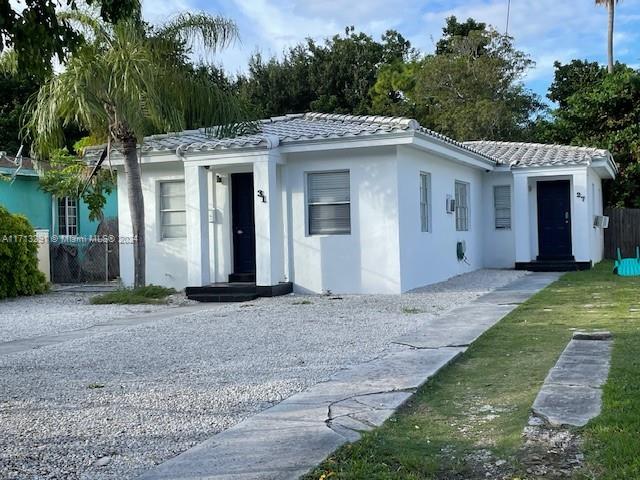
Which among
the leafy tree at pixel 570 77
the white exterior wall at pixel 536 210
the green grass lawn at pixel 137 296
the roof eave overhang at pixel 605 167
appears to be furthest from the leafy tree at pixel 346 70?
the green grass lawn at pixel 137 296

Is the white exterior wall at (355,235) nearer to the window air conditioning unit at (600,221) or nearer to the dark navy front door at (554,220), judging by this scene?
the dark navy front door at (554,220)

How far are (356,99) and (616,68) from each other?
1315 cm

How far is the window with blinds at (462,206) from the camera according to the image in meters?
18.7

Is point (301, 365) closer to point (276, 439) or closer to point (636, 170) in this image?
point (276, 439)

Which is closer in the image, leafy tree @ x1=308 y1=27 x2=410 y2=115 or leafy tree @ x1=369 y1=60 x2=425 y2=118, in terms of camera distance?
leafy tree @ x1=369 y1=60 x2=425 y2=118

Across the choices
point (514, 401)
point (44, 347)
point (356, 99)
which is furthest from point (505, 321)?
point (356, 99)

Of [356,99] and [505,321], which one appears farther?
[356,99]

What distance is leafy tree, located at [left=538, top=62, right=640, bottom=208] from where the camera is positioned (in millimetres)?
24359

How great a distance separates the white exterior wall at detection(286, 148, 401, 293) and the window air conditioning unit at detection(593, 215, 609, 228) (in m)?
9.44

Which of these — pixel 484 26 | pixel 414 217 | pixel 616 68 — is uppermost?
pixel 484 26

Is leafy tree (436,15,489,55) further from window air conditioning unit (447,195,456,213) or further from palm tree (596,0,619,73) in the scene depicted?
window air conditioning unit (447,195,456,213)

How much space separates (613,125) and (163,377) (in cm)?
2184

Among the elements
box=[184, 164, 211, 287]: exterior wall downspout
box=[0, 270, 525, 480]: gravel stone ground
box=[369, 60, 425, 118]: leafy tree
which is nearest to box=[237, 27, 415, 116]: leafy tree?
box=[369, 60, 425, 118]: leafy tree

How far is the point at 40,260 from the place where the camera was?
1777 cm
